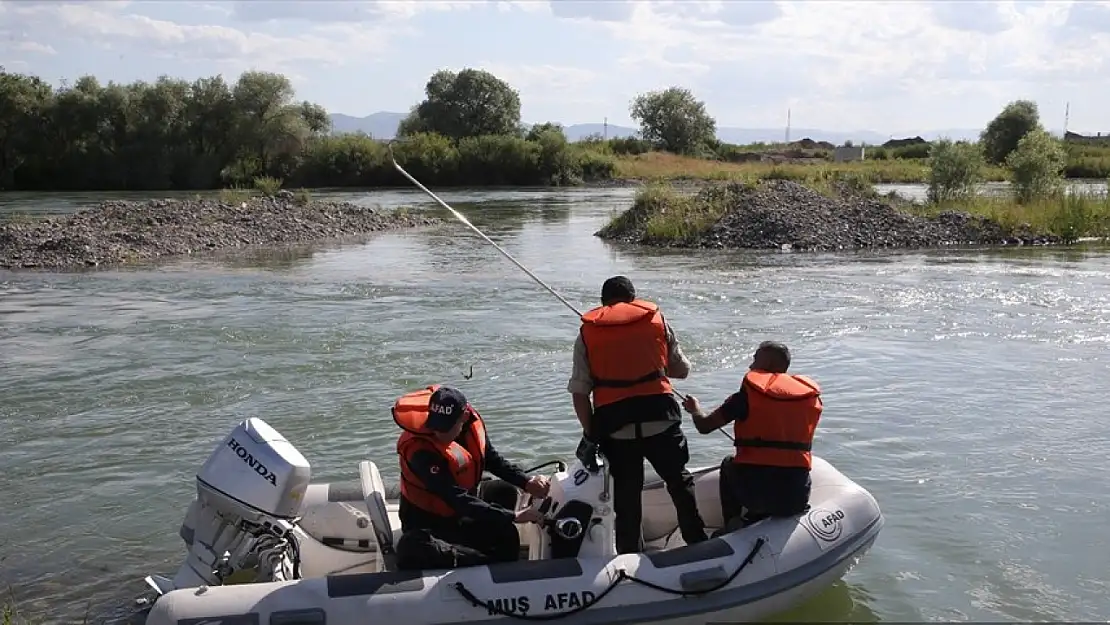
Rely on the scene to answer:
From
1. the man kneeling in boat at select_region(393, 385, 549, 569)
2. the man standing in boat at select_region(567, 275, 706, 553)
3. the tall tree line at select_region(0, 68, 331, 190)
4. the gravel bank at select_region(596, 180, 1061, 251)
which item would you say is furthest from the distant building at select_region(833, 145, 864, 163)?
the man kneeling in boat at select_region(393, 385, 549, 569)

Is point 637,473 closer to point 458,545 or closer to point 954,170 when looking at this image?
point 458,545

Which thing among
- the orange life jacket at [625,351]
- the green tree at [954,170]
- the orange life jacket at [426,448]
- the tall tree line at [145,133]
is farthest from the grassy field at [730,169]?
the orange life jacket at [426,448]

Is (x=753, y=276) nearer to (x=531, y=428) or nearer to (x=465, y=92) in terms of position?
(x=531, y=428)

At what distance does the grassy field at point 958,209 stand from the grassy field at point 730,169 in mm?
13113

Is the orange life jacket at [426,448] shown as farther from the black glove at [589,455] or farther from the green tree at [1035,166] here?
the green tree at [1035,166]

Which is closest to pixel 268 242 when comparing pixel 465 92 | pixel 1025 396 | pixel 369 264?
pixel 369 264

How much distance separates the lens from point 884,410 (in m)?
8.65

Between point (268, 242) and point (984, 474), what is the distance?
17.1m

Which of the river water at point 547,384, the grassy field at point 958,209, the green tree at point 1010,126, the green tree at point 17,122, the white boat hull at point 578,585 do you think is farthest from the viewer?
the green tree at point 1010,126

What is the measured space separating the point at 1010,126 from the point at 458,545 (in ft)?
179

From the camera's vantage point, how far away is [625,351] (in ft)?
15.4

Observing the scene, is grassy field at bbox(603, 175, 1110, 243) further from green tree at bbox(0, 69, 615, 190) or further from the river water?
green tree at bbox(0, 69, 615, 190)

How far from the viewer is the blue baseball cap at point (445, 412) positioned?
4.34 meters

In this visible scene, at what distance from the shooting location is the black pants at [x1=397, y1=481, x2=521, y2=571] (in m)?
4.51
